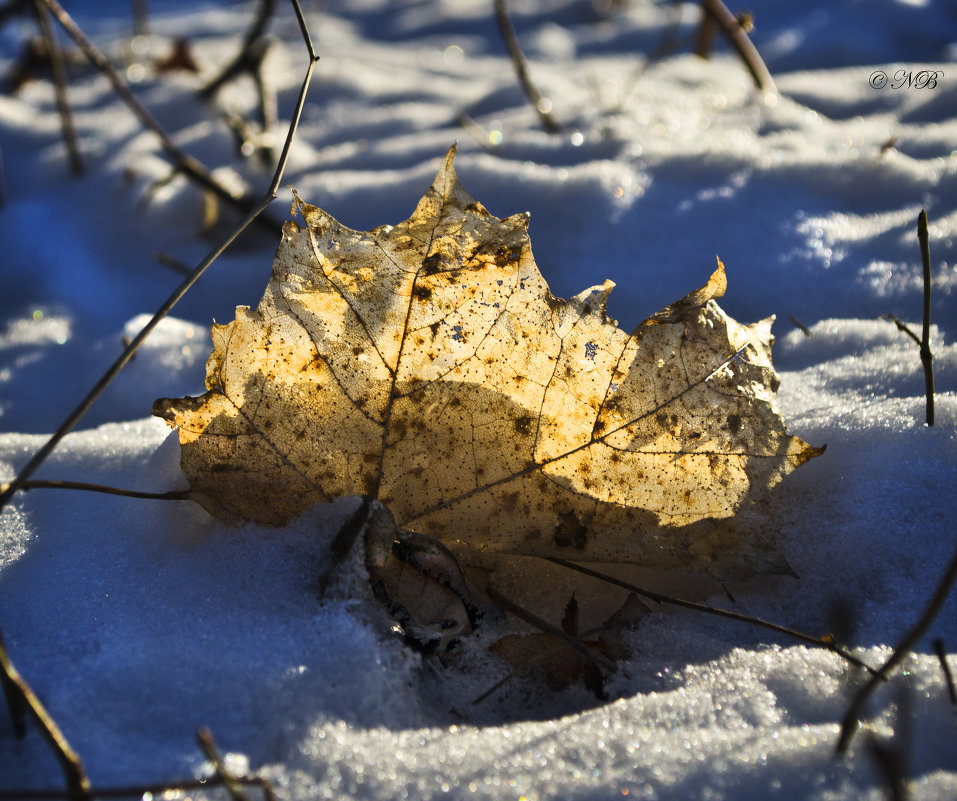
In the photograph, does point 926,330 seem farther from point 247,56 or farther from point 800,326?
point 247,56

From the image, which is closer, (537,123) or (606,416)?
(606,416)

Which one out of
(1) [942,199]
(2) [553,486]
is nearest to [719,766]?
(2) [553,486]

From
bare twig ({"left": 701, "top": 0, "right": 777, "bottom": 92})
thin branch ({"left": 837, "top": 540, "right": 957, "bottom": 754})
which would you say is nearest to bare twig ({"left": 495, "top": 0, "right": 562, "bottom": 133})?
bare twig ({"left": 701, "top": 0, "right": 777, "bottom": 92})

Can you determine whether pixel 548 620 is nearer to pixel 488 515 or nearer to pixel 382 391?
pixel 488 515

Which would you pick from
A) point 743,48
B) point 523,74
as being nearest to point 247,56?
point 523,74

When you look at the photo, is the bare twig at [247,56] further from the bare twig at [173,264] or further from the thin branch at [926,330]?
the thin branch at [926,330]

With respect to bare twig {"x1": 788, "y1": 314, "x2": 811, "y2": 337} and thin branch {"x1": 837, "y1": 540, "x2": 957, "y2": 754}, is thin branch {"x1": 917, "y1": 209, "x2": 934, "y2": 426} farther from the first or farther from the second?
thin branch {"x1": 837, "y1": 540, "x2": 957, "y2": 754}
